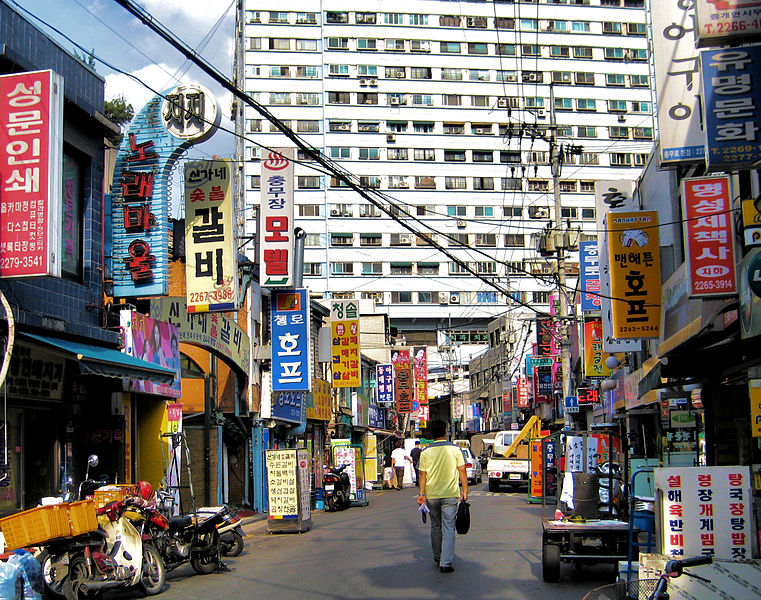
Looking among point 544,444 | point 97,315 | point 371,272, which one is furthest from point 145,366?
point 371,272

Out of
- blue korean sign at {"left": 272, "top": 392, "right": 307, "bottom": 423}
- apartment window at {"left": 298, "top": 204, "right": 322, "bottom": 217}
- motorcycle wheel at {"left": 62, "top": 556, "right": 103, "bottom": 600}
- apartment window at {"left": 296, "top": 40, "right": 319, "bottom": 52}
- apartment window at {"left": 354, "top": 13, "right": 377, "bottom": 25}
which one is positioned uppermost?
apartment window at {"left": 354, "top": 13, "right": 377, "bottom": 25}

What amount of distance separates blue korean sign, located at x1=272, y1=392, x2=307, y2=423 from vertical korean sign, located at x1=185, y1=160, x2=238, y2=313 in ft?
31.2

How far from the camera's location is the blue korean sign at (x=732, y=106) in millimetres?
10617

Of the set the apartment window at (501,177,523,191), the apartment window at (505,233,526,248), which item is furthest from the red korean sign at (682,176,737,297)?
the apartment window at (505,233,526,248)

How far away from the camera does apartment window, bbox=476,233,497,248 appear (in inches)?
3110

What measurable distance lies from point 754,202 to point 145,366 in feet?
31.7

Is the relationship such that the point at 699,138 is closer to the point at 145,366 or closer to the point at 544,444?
the point at 544,444

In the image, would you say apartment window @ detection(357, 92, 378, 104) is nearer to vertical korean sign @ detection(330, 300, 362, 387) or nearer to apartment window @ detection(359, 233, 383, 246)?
apartment window @ detection(359, 233, 383, 246)

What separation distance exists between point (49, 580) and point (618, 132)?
78436 mm

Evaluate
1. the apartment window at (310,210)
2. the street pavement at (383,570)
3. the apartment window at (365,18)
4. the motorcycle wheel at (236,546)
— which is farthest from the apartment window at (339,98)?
the motorcycle wheel at (236,546)

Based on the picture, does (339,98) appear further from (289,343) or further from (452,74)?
(289,343)

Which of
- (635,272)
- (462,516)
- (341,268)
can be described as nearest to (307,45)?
(341,268)

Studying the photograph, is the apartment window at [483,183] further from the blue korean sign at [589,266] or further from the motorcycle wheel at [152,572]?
the motorcycle wheel at [152,572]

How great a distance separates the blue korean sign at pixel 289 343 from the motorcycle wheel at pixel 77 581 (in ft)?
48.8
